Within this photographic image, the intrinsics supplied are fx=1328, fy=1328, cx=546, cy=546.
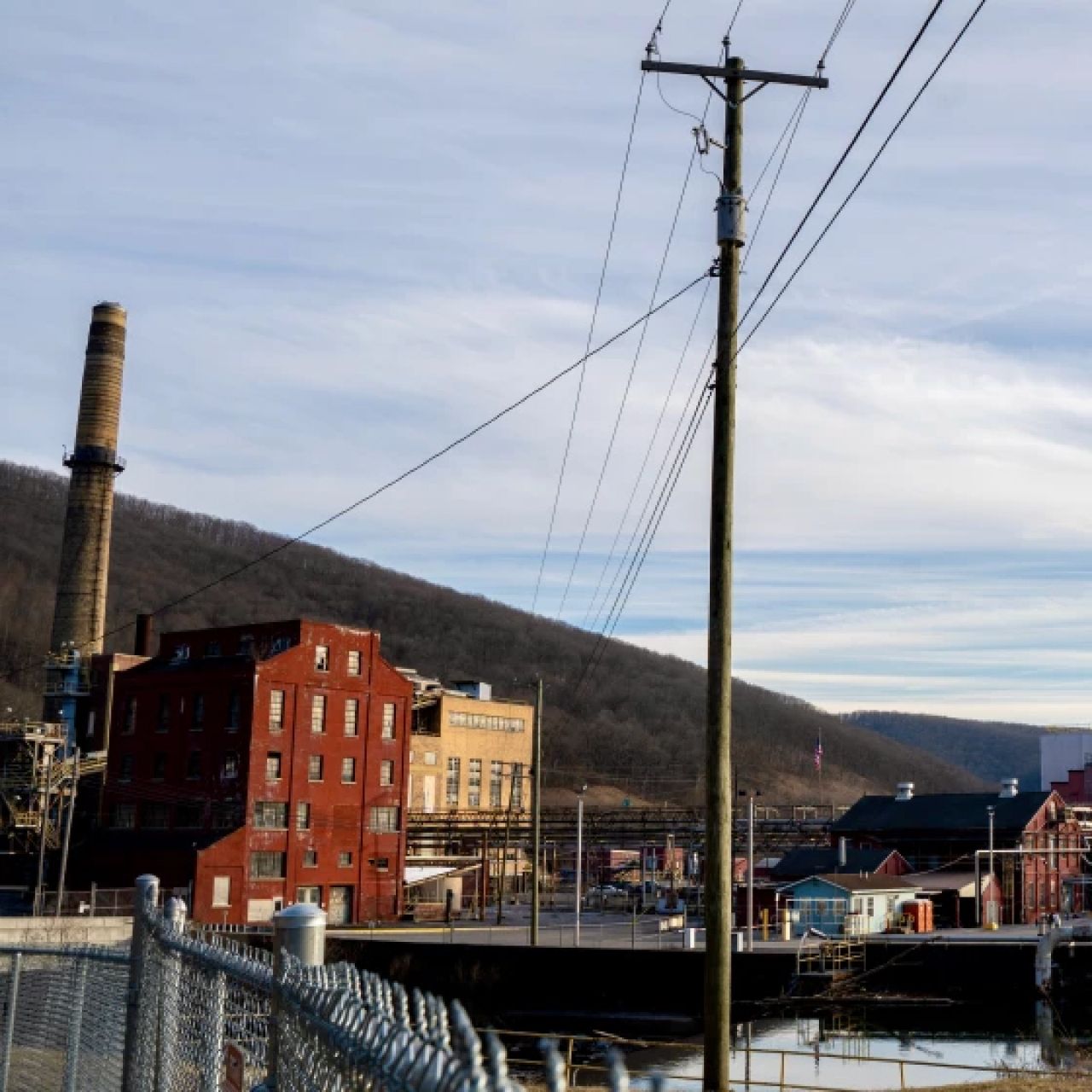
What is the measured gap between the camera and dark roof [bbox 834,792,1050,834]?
2894 inches

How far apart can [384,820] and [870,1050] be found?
31.7m

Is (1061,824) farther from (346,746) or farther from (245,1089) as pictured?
(245,1089)

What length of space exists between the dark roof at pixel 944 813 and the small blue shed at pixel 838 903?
11.3 m

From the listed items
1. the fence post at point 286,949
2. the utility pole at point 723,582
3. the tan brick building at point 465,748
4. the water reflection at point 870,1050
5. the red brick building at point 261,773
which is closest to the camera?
the fence post at point 286,949

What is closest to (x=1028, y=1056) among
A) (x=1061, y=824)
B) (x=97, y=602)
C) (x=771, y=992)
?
(x=771, y=992)

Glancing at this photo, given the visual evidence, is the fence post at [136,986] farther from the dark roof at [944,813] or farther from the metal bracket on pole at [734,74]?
the dark roof at [944,813]

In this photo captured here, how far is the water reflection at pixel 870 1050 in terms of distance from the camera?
115 feet

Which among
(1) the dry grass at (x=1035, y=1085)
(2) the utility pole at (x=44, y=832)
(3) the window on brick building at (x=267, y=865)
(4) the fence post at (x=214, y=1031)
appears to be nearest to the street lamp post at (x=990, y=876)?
(3) the window on brick building at (x=267, y=865)

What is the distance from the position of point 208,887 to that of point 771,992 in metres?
24.9

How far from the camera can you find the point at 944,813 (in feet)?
247

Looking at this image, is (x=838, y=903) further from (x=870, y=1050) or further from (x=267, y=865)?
(x=267, y=865)

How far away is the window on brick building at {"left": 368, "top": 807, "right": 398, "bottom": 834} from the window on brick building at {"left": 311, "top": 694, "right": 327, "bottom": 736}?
5.20 meters

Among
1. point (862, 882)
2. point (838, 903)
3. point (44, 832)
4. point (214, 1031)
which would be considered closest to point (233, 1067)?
point (214, 1031)

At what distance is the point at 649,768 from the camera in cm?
19750
